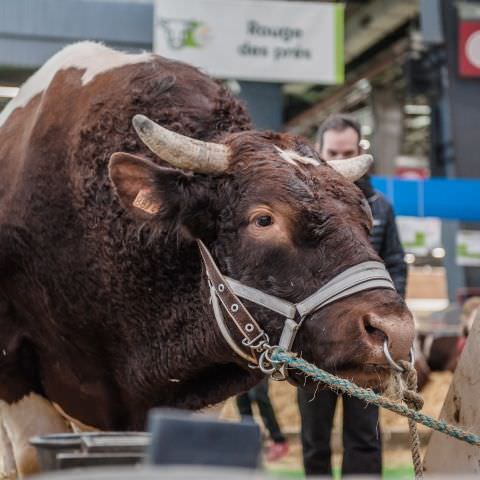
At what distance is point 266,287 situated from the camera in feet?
10.3

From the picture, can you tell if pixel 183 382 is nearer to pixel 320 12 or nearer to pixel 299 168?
pixel 299 168

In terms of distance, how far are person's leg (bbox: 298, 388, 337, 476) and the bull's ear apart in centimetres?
153

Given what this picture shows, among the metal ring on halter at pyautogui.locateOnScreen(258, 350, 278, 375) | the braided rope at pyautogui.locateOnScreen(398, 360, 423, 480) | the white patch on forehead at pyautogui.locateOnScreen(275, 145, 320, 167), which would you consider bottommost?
the braided rope at pyautogui.locateOnScreen(398, 360, 423, 480)

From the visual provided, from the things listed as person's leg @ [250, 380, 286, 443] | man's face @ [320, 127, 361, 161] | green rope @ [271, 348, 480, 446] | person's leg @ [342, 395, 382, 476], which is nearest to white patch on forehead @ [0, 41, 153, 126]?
man's face @ [320, 127, 361, 161]

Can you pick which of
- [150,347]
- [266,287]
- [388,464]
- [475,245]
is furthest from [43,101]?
[475,245]

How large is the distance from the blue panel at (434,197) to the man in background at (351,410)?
6313 millimetres

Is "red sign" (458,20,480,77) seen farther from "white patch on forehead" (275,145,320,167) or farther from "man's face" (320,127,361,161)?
"white patch on forehead" (275,145,320,167)

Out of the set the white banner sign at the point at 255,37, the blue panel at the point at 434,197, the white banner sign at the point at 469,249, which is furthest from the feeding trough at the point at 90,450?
the white banner sign at the point at 469,249

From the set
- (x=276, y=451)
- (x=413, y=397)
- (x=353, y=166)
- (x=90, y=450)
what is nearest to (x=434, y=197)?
(x=276, y=451)

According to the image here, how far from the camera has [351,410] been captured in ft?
14.7

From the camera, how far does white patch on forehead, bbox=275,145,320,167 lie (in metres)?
3.33

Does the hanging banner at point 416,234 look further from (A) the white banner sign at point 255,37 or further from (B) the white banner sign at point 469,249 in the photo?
(A) the white banner sign at point 255,37

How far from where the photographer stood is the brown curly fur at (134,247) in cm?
317

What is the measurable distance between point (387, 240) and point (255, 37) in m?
7.83
